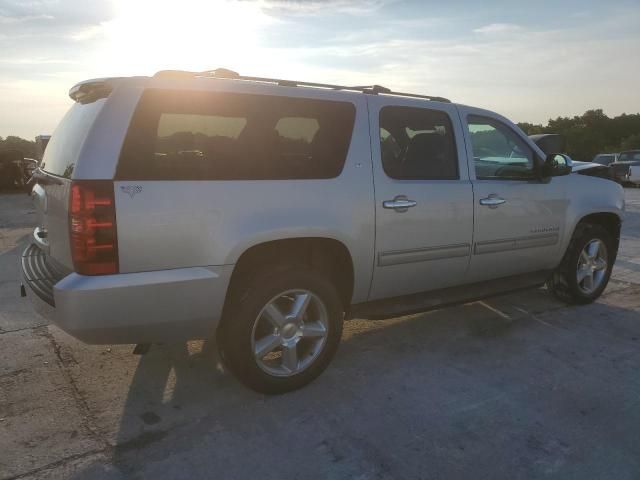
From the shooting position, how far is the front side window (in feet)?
13.6

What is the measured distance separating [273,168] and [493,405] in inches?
75.6

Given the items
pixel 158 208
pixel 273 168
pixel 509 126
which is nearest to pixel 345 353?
pixel 273 168

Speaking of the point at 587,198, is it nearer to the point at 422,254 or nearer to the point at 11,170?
the point at 422,254

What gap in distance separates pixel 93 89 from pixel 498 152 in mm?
3102

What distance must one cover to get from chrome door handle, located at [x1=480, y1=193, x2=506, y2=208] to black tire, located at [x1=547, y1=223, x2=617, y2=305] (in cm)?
120

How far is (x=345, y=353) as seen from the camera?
3.88 m

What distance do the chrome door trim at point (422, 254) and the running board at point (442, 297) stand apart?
31 cm

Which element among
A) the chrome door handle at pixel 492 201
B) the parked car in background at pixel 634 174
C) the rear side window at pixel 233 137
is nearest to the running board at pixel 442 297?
the chrome door handle at pixel 492 201

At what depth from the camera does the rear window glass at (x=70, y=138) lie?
2.76 m

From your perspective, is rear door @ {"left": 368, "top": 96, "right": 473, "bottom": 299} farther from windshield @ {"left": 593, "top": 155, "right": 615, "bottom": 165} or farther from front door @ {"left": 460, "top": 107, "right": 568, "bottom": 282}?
windshield @ {"left": 593, "top": 155, "right": 615, "bottom": 165}

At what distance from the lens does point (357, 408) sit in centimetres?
→ 307

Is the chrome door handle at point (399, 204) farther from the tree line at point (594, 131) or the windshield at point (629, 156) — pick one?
the tree line at point (594, 131)

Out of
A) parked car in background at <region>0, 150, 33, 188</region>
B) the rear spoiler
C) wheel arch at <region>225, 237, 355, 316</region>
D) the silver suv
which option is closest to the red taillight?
the silver suv

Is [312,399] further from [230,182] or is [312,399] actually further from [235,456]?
[230,182]
